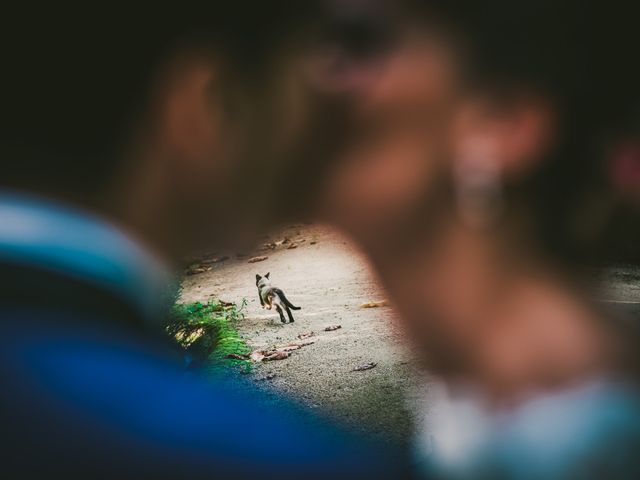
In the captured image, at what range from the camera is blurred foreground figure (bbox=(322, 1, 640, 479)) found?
65 cm

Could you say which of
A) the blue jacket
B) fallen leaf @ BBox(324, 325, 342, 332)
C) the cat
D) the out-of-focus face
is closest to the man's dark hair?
the blue jacket

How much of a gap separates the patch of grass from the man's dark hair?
1.08 ft

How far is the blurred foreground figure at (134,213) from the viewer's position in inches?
29.1

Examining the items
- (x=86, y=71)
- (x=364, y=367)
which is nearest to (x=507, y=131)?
(x=364, y=367)

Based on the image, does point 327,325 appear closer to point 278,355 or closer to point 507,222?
point 278,355

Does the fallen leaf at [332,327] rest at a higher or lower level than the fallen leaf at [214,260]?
lower

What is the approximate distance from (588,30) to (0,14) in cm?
110

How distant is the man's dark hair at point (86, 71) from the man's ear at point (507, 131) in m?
0.40

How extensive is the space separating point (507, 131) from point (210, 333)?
633 mm

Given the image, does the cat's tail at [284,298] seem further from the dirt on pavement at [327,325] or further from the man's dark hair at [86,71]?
the man's dark hair at [86,71]

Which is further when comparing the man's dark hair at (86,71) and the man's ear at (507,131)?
the man's dark hair at (86,71)

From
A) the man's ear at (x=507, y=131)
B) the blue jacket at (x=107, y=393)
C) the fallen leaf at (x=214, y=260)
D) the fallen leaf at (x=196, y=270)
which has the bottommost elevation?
the blue jacket at (x=107, y=393)

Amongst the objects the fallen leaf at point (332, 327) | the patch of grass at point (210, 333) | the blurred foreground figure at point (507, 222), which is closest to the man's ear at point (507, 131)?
the blurred foreground figure at point (507, 222)

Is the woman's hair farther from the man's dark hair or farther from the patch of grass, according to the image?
the patch of grass
